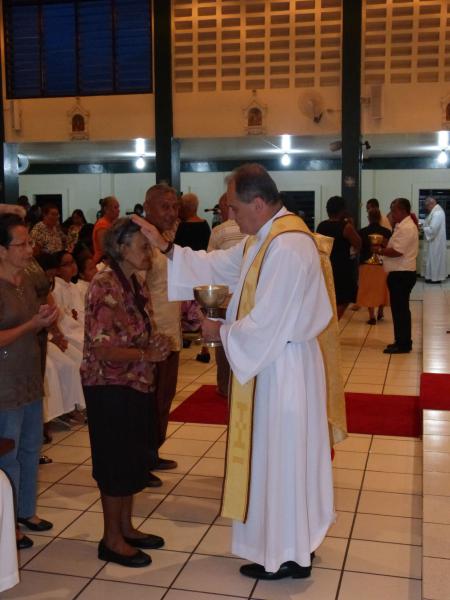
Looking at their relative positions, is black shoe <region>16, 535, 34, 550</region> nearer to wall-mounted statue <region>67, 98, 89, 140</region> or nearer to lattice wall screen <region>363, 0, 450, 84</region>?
wall-mounted statue <region>67, 98, 89, 140</region>

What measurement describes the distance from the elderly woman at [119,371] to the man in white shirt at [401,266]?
4851 mm

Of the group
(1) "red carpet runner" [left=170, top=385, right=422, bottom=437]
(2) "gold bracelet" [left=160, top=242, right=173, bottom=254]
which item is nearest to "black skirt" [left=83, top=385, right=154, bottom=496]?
(2) "gold bracelet" [left=160, top=242, right=173, bottom=254]

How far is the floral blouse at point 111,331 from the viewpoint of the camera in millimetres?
3092

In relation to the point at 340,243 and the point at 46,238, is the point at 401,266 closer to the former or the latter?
the point at 340,243

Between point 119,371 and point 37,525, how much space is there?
1040 millimetres

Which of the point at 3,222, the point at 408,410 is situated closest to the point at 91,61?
the point at 408,410

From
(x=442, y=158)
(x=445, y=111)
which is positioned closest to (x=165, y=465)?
(x=445, y=111)

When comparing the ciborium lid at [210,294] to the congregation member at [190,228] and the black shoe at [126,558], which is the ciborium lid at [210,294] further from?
the congregation member at [190,228]

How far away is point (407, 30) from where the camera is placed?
395 inches

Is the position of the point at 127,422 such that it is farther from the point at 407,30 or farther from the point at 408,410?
the point at 407,30

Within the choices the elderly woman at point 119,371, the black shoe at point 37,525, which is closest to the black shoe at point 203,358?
the black shoe at point 37,525

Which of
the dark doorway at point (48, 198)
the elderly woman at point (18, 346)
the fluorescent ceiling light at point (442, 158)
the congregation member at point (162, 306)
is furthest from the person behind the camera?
the dark doorway at point (48, 198)

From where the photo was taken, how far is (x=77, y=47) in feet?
35.1

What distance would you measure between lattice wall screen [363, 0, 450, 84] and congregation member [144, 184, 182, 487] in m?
6.88
